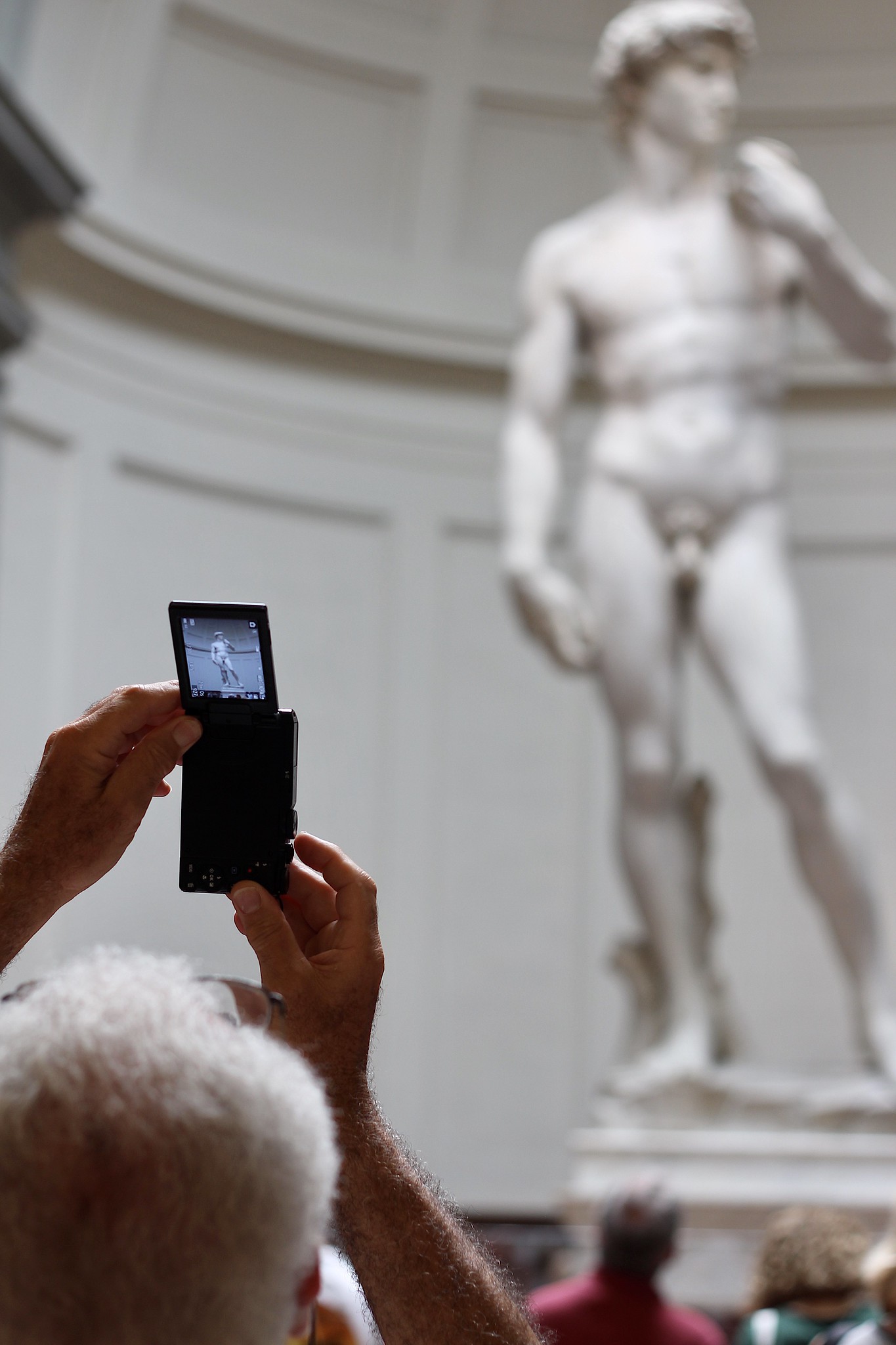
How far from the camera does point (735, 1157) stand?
373 cm

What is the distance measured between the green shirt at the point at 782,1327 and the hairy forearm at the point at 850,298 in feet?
7.60

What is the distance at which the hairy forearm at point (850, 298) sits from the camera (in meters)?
3.96

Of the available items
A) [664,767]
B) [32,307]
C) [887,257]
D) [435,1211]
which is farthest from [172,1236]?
[887,257]

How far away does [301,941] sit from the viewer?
101 cm

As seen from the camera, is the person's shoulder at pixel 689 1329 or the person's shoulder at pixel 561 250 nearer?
the person's shoulder at pixel 689 1329

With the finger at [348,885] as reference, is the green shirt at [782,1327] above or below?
below

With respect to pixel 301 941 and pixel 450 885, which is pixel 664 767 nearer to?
pixel 450 885

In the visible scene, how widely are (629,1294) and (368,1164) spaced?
1691 millimetres

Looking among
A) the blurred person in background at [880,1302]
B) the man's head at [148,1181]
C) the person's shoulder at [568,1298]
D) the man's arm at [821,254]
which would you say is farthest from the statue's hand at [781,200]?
the man's head at [148,1181]

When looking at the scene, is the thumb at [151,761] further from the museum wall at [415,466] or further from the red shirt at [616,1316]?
the museum wall at [415,466]

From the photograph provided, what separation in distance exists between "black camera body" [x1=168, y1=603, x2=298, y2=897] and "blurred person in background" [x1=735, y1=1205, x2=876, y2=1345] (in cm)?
164

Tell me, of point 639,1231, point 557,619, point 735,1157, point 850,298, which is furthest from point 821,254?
point 639,1231

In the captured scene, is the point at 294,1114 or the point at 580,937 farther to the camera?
the point at 580,937

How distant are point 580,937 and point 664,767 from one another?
2462mm
